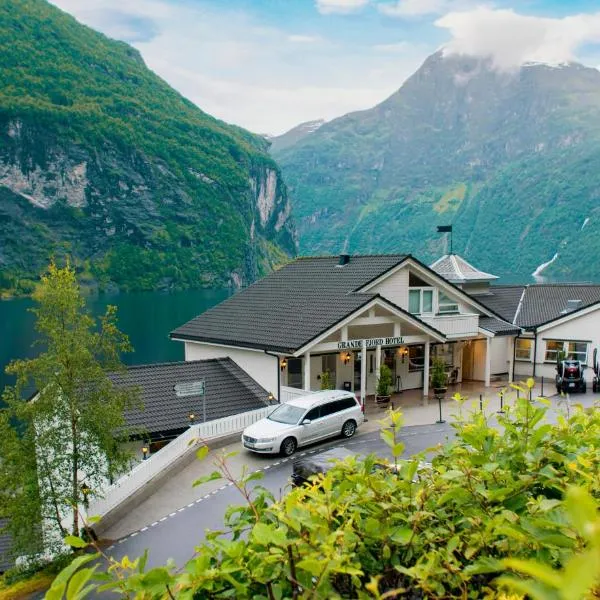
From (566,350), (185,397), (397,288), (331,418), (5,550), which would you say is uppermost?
(397,288)

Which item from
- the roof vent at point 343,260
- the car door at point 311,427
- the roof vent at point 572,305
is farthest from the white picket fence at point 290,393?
the roof vent at point 572,305

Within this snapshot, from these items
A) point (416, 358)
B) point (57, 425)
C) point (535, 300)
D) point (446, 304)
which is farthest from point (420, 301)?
point (57, 425)

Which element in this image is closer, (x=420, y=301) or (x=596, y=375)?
(x=596, y=375)

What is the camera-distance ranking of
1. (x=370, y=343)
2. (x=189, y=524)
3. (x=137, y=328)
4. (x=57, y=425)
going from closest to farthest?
(x=57, y=425), (x=189, y=524), (x=370, y=343), (x=137, y=328)

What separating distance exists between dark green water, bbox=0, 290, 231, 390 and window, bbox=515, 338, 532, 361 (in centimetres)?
2823

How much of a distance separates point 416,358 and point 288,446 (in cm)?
1180

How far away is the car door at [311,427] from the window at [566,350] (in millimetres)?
15783

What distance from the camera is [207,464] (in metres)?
18.3

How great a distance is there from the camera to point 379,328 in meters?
28.8

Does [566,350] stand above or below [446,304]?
below

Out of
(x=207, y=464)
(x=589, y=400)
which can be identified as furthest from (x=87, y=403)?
(x=589, y=400)

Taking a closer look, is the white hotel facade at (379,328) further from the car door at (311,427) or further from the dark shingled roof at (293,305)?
the car door at (311,427)

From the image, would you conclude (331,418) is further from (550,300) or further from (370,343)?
(550,300)

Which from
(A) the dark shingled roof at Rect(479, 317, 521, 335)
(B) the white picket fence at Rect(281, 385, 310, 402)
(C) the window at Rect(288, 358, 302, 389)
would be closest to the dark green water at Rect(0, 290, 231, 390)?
(C) the window at Rect(288, 358, 302, 389)
